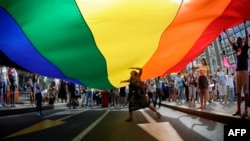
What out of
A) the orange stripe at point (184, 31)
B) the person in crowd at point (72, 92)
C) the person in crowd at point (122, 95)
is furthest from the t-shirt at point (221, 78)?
the person in crowd at point (72, 92)

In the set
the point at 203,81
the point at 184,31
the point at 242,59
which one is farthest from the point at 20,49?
the point at 203,81

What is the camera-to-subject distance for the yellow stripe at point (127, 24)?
5941 millimetres

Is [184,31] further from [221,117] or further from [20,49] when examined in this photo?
[20,49]

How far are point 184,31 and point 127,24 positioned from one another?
149cm

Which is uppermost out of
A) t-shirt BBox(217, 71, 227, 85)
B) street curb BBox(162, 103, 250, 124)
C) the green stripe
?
the green stripe

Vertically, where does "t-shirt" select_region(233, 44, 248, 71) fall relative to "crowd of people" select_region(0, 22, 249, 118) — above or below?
above

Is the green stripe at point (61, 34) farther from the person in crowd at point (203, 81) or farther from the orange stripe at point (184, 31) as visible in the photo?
the person in crowd at point (203, 81)

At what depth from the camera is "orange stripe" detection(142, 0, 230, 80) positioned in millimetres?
6371

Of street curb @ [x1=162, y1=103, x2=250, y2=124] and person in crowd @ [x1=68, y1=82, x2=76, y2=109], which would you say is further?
person in crowd @ [x1=68, y1=82, x2=76, y2=109]

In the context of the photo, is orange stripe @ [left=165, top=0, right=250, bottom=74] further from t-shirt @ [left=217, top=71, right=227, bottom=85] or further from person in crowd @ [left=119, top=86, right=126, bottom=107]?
person in crowd @ [left=119, top=86, right=126, bottom=107]

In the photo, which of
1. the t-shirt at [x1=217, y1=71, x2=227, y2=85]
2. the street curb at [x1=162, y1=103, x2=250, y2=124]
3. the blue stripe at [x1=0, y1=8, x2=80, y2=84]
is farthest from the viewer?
the t-shirt at [x1=217, y1=71, x2=227, y2=85]

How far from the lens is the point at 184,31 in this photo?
24.1 feet

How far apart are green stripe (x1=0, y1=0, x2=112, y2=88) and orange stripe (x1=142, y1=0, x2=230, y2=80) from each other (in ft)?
4.88

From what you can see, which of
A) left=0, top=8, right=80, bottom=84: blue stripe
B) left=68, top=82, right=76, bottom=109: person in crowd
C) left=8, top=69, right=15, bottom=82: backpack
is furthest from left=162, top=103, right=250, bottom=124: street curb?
left=68, top=82, right=76, bottom=109: person in crowd
